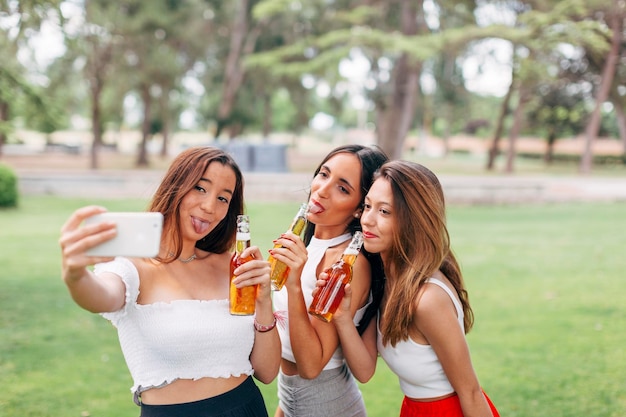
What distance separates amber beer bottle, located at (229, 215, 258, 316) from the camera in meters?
1.92

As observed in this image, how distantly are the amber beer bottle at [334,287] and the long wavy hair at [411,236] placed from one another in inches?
6.5

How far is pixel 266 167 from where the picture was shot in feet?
71.4

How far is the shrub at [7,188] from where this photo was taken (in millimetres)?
14352

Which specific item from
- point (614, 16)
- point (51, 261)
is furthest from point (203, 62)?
point (51, 261)

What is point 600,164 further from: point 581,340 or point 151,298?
point 151,298

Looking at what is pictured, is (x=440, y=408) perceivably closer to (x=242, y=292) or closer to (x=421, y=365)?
(x=421, y=365)

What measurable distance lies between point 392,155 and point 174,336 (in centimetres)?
2013

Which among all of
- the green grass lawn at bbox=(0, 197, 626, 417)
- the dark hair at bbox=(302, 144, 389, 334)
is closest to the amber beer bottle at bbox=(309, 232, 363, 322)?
the dark hair at bbox=(302, 144, 389, 334)

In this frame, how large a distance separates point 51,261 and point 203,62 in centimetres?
2571

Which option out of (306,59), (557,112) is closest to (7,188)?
(306,59)

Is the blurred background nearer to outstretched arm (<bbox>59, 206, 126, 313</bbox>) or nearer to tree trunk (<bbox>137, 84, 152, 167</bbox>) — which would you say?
tree trunk (<bbox>137, 84, 152, 167</bbox>)

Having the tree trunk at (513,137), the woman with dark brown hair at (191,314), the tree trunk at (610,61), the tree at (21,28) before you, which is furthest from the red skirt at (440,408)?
the tree trunk at (513,137)

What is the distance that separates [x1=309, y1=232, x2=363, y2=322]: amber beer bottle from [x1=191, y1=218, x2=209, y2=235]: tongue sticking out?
434mm

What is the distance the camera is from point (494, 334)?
6383mm
